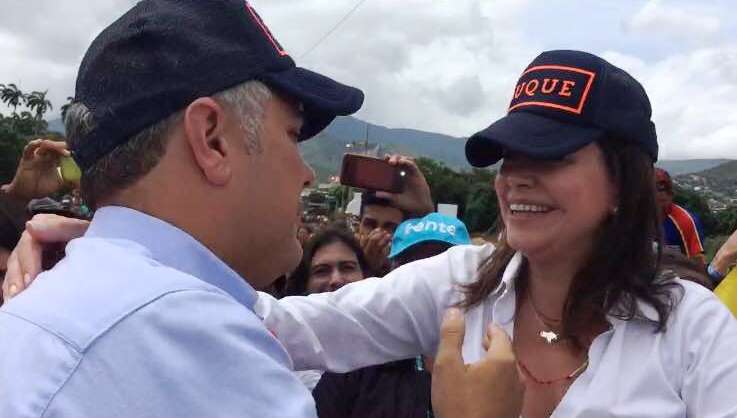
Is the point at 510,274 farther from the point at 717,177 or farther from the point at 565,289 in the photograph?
the point at 717,177

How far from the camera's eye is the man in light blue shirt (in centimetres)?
96

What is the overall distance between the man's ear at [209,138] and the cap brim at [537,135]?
2.94 feet

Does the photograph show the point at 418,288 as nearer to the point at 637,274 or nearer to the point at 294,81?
the point at 637,274

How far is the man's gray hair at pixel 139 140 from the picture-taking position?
4.24ft

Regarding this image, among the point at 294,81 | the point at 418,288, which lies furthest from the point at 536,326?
the point at 294,81

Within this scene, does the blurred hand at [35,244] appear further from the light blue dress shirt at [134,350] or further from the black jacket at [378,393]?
the black jacket at [378,393]

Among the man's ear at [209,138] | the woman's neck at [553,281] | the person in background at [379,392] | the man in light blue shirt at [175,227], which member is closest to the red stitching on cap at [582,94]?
the woman's neck at [553,281]

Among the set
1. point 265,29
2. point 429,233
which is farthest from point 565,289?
point 429,233

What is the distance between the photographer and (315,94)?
147 centimetres

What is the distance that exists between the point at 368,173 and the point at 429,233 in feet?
1.93

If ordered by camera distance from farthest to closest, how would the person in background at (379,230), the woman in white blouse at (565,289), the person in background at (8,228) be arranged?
the person in background at (379,230) < the person in background at (8,228) < the woman in white blouse at (565,289)

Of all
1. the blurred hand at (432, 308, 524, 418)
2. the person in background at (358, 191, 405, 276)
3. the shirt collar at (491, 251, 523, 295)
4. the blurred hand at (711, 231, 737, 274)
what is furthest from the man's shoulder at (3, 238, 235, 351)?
the person in background at (358, 191, 405, 276)

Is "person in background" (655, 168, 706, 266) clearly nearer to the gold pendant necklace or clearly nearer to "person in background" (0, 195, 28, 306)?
the gold pendant necklace

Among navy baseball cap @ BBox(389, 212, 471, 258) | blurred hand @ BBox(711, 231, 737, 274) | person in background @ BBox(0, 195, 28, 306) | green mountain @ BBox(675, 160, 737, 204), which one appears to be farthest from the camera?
green mountain @ BBox(675, 160, 737, 204)
